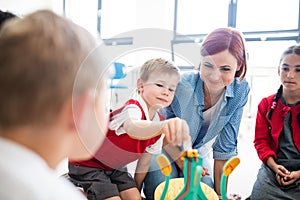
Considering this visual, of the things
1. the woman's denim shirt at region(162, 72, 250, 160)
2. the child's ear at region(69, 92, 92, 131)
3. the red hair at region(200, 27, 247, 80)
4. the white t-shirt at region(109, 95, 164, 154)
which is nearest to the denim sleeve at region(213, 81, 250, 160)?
the woman's denim shirt at region(162, 72, 250, 160)

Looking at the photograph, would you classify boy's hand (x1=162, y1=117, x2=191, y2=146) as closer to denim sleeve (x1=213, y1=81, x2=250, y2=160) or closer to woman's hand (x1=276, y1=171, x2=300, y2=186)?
denim sleeve (x1=213, y1=81, x2=250, y2=160)

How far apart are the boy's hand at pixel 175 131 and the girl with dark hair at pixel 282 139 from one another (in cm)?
73

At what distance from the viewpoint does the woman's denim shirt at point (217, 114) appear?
884mm

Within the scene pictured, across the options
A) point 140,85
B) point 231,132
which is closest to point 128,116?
point 140,85

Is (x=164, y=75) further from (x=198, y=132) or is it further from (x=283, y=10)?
(x=283, y=10)

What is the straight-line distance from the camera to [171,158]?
30.5 inches

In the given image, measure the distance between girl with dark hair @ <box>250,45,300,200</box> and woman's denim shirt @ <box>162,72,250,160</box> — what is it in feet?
0.53

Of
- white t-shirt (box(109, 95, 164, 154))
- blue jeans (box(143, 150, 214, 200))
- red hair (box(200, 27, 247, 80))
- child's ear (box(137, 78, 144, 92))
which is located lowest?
blue jeans (box(143, 150, 214, 200))

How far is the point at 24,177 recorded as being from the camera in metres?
0.35

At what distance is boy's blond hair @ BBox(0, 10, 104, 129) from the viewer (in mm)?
378

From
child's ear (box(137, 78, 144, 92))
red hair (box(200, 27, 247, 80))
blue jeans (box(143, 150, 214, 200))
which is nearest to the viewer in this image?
child's ear (box(137, 78, 144, 92))

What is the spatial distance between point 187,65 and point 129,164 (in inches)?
14.5

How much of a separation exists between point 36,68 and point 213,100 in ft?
2.57

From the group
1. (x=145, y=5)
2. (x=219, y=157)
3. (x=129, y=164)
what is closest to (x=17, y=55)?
(x=129, y=164)
